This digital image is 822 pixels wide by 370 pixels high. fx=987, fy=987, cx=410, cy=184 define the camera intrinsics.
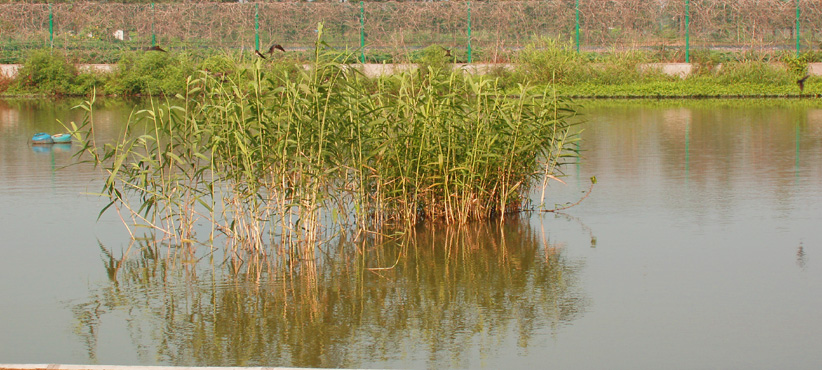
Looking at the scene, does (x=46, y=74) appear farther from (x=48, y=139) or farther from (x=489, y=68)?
(x=48, y=139)

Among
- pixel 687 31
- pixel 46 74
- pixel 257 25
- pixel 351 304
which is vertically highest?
pixel 257 25

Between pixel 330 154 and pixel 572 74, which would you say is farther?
pixel 572 74

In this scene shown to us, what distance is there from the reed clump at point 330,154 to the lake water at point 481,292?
38cm

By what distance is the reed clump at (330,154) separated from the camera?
308 inches

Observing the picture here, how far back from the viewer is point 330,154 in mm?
7984

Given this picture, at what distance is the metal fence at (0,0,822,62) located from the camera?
103 feet

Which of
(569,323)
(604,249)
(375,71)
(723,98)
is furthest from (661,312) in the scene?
(375,71)

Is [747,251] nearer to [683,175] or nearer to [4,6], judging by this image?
[683,175]

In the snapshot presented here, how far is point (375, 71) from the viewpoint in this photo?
2886 cm

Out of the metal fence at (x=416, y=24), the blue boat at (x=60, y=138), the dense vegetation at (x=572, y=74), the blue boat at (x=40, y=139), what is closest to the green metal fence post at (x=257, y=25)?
the metal fence at (x=416, y=24)

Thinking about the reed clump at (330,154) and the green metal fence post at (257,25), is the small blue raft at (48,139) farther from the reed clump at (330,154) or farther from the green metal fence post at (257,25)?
the green metal fence post at (257,25)

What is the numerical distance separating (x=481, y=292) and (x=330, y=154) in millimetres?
1999

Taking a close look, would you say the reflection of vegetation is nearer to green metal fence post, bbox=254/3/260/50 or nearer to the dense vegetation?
the dense vegetation

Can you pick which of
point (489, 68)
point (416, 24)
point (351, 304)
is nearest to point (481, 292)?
point (351, 304)
